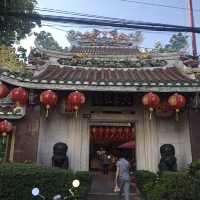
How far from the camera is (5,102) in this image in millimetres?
10086

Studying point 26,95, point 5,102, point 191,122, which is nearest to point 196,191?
point 191,122

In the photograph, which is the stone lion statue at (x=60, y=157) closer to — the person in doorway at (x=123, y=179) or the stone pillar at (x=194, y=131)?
the person in doorway at (x=123, y=179)

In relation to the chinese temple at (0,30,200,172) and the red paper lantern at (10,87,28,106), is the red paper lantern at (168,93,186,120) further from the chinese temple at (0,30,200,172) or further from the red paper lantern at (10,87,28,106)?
the red paper lantern at (10,87,28,106)

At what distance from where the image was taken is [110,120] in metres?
10.3

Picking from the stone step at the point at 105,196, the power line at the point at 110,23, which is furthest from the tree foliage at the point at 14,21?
the stone step at the point at 105,196

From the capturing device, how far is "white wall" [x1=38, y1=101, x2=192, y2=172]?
9.79 meters

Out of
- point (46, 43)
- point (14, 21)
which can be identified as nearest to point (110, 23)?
point (14, 21)

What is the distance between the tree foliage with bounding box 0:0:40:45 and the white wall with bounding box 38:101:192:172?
11.3ft

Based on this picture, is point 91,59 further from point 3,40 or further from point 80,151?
point 3,40

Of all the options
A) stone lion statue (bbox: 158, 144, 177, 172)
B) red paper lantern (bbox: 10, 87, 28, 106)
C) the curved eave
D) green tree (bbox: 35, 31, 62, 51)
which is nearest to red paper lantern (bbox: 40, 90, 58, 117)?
the curved eave

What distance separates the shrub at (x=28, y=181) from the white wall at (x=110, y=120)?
102 inches

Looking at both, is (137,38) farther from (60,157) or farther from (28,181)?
(28,181)

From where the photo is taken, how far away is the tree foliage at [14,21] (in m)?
10.4

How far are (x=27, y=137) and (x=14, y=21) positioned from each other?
6081 millimetres
